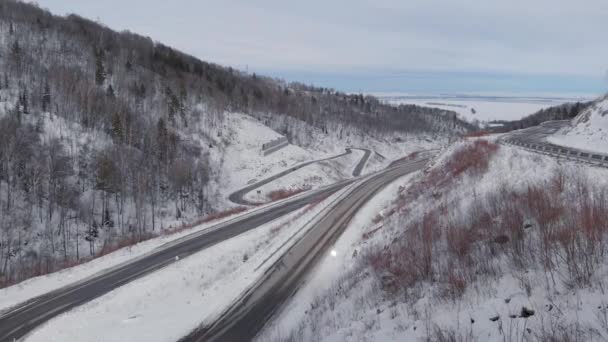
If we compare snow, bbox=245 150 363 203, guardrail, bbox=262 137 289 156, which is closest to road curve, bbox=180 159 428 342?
snow, bbox=245 150 363 203

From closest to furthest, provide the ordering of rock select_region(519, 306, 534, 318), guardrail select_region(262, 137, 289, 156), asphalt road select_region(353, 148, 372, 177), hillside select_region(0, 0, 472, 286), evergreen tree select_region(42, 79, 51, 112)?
rock select_region(519, 306, 534, 318), hillside select_region(0, 0, 472, 286), evergreen tree select_region(42, 79, 51, 112), guardrail select_region(262, 137, 289, 156), asphalt road select_region(353, 148, 372, 177)

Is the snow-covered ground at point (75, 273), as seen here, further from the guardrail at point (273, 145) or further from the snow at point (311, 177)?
the guardrail at point (273, 145)

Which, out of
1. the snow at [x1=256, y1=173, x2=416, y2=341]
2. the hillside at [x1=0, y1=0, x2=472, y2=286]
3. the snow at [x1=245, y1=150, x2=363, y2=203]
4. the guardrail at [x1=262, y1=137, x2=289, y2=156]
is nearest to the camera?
the snow at [x1=256, y1=173, x2=416, y2=341]

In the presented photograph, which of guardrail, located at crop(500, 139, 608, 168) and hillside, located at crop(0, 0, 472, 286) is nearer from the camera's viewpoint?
guardrail, located at crop(500, 139, 608, 168)

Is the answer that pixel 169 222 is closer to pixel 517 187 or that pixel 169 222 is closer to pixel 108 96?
pixel 108 96

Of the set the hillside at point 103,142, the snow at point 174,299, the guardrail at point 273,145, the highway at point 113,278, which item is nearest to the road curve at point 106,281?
the highway at point 113,278

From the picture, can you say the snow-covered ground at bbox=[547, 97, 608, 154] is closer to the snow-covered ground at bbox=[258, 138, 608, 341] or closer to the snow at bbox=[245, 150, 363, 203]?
the snow-covered ground at bbox=[258, 138, 608, 341]
